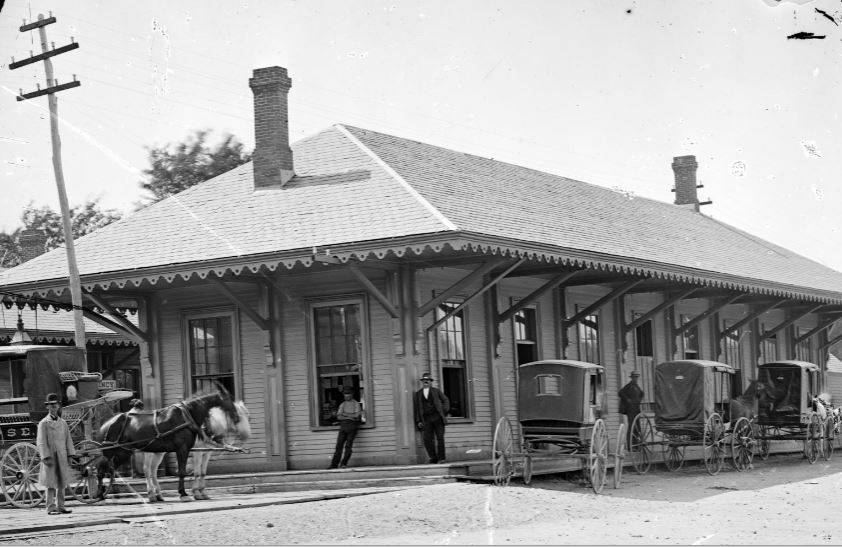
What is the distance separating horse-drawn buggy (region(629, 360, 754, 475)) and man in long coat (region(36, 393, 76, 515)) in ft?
34.4

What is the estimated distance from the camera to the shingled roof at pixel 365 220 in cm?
1980

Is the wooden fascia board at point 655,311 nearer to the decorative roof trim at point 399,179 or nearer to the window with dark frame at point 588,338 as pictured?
the window with dark frame at point 588,338

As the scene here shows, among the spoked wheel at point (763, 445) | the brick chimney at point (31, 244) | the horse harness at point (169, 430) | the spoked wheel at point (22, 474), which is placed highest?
the brick chimney at point (31, 244)

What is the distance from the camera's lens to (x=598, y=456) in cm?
1903

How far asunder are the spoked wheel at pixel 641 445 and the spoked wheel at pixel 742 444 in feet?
4.94

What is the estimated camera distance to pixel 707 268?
89.5 feet

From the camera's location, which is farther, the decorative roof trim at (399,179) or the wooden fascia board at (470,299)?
the wooden fascia board at (470,299)

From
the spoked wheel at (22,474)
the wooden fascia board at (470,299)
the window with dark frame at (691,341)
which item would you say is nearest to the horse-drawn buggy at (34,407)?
the spoked wheel at (22,474)

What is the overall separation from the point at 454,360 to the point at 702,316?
368 inches

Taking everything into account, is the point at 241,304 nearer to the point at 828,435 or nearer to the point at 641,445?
the point at 641,445

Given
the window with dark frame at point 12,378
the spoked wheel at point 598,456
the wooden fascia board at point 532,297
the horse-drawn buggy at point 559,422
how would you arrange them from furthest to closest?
the wooden fascia board at point 532,297
the window with dark frame at point 12,378
the horse-drawn buggy at point 559,422
the spoked wheel at point 598,456

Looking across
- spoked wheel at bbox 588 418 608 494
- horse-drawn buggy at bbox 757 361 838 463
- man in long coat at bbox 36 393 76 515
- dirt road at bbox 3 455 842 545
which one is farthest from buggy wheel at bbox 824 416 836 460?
man in long coat at bbox 36 393 76 515

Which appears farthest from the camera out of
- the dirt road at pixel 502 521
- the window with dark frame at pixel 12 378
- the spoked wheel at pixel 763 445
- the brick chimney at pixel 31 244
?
the brick chimney at pixel 31 244

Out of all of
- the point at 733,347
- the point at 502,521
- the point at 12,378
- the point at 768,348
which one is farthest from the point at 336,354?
the point at 768,348
